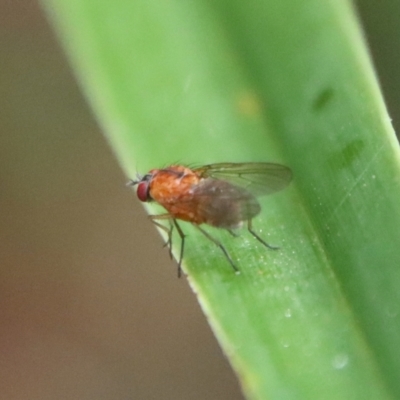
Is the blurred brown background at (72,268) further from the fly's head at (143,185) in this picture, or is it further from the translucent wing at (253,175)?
the translucent wing at (253,175)

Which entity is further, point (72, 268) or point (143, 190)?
point (72, 268)

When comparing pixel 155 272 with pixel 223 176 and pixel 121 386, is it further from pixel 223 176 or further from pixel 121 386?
pixel 223 176

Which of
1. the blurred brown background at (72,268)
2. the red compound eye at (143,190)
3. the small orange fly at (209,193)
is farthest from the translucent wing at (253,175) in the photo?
the blurred brown background at (72,268)

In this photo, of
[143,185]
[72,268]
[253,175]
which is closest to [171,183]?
[143,185]

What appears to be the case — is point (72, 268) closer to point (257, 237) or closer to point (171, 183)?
point (171, 183)

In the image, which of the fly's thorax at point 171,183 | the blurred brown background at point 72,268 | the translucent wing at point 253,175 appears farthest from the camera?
the blurred brown background at point 72,268

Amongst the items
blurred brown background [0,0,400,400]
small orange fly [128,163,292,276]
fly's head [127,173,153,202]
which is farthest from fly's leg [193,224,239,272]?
blurred brown background [0,0,400,400]

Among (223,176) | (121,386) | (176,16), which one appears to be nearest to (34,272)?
(121,386)
